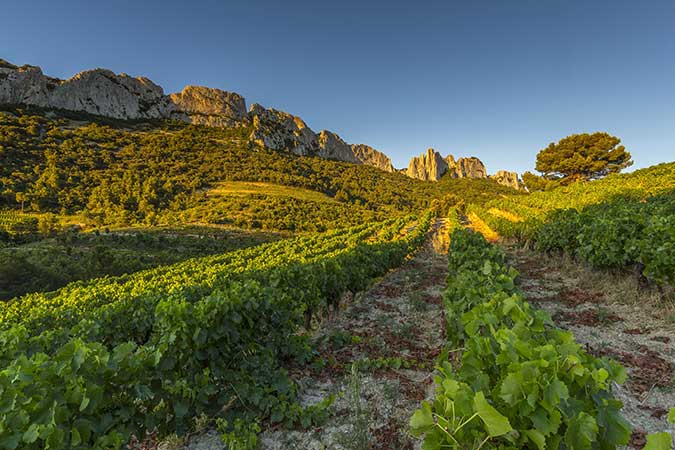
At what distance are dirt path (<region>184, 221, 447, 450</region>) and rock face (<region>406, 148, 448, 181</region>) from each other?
158816 millimetres

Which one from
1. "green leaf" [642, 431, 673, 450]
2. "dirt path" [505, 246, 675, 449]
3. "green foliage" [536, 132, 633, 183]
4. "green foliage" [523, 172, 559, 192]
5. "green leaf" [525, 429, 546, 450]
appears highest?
"green foliage" [536, 132, 633, 183]

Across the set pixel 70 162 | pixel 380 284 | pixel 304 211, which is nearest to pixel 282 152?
pixel 304 211

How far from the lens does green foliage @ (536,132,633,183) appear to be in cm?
4262

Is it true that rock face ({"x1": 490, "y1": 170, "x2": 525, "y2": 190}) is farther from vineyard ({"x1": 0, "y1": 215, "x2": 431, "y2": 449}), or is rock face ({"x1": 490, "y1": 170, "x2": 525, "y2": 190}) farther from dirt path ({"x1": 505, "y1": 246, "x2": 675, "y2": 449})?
vineyard ({"x1": 0, "y1": 215, "x2": 431, "y2": 449})

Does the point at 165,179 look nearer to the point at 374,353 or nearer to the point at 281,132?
the point at 281,132

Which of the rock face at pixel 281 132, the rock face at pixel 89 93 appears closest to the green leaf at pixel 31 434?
the rock face at pixel 281 132

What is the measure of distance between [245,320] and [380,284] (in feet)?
27.3

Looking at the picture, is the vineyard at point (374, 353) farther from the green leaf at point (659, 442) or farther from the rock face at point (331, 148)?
the rock face at point (331, 148)

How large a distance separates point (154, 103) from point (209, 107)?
18983 mm

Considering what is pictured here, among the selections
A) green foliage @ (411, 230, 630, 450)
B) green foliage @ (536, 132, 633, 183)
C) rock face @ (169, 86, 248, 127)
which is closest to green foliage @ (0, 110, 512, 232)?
rock face @ (169, 86, 248, 127)

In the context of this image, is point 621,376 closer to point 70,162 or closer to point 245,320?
point 245,320

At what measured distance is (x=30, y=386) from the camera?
2.61 m

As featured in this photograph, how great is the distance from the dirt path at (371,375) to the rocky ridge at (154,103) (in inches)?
3381

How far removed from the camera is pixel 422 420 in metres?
1.88
